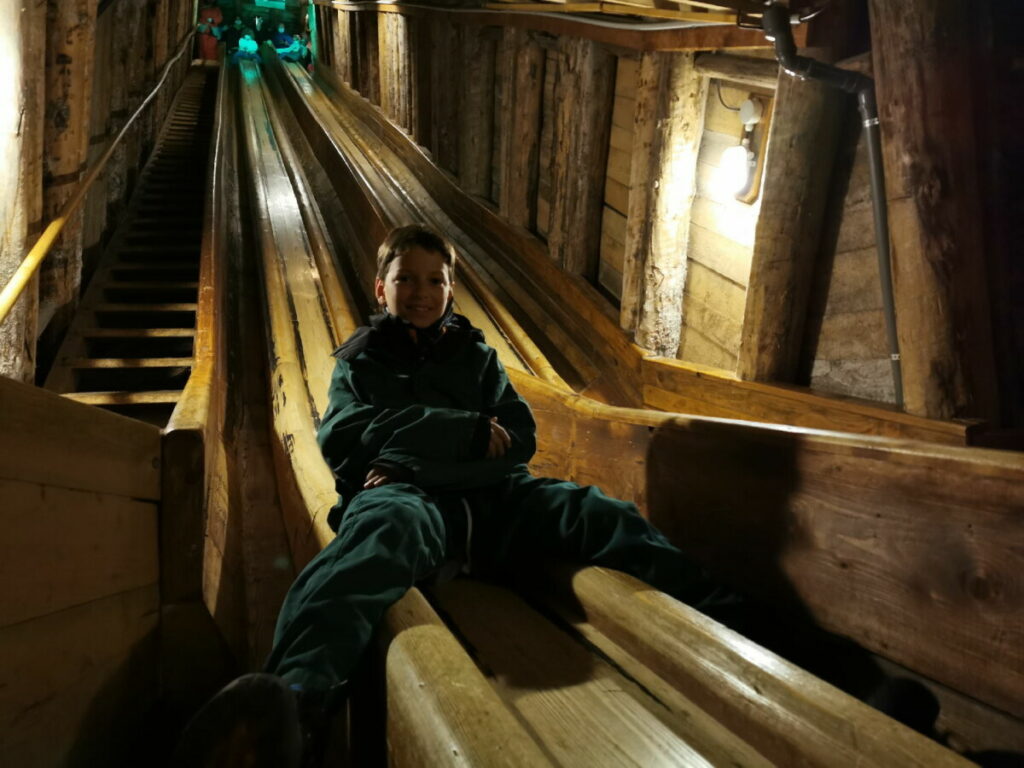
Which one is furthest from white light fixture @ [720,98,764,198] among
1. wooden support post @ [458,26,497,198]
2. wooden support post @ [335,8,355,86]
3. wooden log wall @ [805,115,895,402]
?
wooden support post @ [335,8,355,86]

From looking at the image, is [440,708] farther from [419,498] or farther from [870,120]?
[870,120]

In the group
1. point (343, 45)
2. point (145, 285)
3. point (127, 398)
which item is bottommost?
point (127, 398)

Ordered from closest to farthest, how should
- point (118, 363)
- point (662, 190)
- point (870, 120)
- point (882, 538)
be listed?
point (882, 538)
point (870, 120)
point (118, 363)
point (662, 190)

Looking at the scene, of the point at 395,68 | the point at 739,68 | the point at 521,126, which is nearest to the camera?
the point at 739,68

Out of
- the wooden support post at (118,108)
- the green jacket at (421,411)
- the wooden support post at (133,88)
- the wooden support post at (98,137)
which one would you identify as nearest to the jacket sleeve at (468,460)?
the green jacket at (421,411)

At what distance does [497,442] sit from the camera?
1980 mm

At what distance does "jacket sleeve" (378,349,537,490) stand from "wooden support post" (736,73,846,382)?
1606mm

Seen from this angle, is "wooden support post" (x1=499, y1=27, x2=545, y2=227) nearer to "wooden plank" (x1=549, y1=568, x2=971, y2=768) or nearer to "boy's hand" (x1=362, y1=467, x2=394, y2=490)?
"boy's hand" (x1=362, y1=467, x2=394, y2=490)

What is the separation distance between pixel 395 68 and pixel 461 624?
31.0ft

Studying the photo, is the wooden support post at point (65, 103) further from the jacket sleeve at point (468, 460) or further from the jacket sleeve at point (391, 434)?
the jacket sleeve at point (468, 460)

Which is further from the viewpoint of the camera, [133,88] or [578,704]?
[133,88]

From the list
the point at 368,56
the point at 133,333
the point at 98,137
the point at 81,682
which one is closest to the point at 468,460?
the point at 81,682

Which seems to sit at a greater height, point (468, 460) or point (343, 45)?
point (343, 45)

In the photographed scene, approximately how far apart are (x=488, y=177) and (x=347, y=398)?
5684 millimetres
